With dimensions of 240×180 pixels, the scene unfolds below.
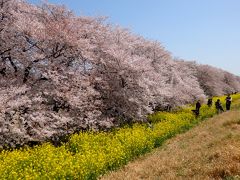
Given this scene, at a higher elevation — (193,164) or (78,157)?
(193,164)

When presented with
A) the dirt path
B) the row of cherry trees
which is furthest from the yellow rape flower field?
the row of cherry trees

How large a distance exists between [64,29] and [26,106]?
20.8ft

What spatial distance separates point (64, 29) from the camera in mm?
25656

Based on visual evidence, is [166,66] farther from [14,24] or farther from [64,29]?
[14,24]

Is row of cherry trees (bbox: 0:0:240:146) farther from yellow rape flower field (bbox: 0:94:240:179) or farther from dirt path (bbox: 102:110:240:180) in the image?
dirt path (bbox: 102:110:240:180)

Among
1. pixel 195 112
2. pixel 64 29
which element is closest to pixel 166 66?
pixel 195 112

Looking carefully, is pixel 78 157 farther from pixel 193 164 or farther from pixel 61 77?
pixel 61 77

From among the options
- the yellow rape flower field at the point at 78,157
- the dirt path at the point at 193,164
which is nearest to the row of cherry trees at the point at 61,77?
the yellow rape flower field at the point at 78,157

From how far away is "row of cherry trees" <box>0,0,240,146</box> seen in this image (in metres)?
22.2

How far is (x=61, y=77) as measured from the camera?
82.1 feet

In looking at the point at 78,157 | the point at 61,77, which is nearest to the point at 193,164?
the point at 78,157

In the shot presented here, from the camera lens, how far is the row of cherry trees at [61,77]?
2219cm

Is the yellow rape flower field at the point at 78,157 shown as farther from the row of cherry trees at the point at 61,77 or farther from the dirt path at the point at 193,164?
the row of cherry trees at the point at 61,77

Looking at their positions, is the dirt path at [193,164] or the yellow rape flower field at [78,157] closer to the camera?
the dirt path at [193,164]
